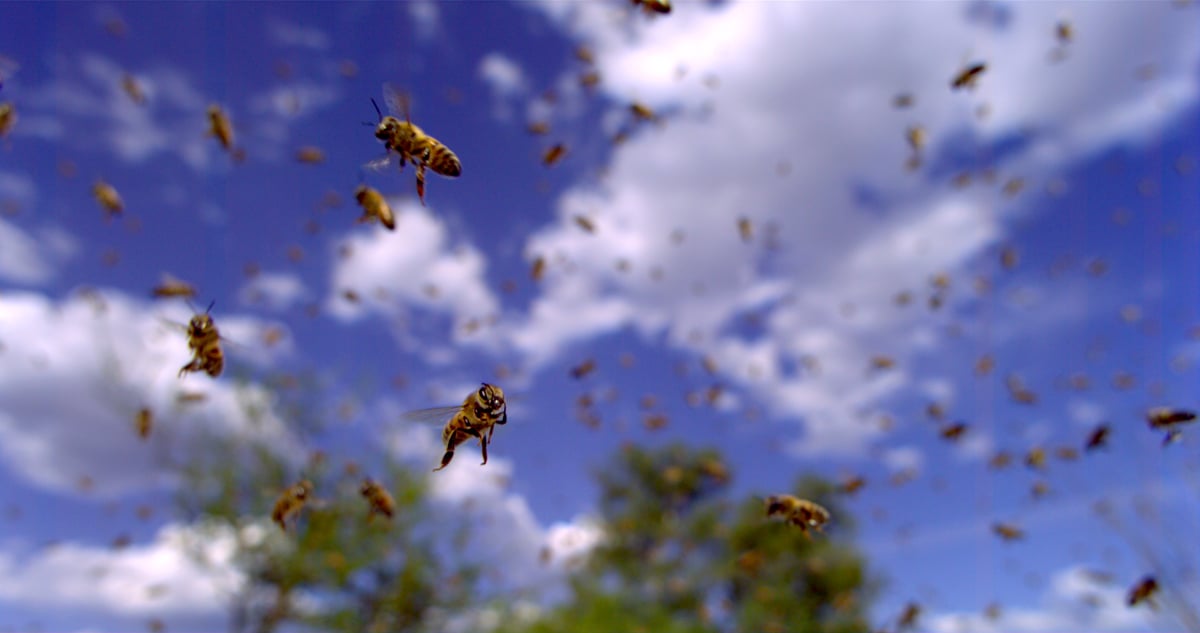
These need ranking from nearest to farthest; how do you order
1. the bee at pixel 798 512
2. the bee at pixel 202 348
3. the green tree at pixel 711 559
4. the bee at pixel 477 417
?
the bee at pixel 477 417, the bee at pixel 202 348, the bee at pixel 798 512, the green tree at pixel 711 559

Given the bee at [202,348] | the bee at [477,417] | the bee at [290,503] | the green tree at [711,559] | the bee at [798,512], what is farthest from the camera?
the green tree at [711,559]

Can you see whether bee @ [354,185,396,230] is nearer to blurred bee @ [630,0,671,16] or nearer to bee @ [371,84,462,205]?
bee @ [371,84,462,205]

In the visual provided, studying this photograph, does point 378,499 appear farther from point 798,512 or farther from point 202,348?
point 798,512

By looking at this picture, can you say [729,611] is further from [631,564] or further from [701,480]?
[701,480]

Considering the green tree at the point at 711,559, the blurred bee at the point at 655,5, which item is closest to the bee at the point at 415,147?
the blurred bee at the point at 655,5

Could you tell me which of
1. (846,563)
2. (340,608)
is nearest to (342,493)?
(340,608)

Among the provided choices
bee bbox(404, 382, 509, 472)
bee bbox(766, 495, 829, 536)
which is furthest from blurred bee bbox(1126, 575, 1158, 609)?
bee bbox(404, 382, 509, 472)

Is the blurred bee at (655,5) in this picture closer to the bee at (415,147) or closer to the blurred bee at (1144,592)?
the bee at (415,147)

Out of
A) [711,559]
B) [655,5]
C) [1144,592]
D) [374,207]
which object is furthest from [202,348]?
[711,559]
